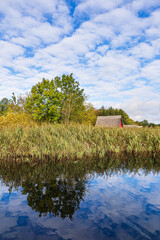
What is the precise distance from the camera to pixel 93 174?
262 inches

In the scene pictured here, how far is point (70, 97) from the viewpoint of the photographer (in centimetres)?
4397

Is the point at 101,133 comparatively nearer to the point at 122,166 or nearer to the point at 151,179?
the point at 122,166

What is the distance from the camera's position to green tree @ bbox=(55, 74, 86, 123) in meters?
43.3

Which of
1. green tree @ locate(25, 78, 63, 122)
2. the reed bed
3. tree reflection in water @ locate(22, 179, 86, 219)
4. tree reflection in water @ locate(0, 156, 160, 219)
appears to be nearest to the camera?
tree reflection in water @ locate(22, 179, 86, 219)

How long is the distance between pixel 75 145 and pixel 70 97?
35089 millimetres

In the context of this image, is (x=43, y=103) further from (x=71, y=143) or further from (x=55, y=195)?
(x=55, y=195)

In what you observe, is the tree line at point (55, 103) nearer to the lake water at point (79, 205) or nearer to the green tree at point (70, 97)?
the green tree at point (70, 97)

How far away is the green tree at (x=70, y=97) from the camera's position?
4331 centimetres

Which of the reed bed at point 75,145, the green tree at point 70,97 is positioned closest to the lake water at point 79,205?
the reed bed at point 75,145

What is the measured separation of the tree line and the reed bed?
76.3 feet

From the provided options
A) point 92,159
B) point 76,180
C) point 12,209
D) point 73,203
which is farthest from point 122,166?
point 12,209

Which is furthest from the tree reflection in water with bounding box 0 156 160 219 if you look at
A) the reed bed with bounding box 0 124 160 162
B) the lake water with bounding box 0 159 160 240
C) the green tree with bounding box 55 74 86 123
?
the green tree with bounding box 55 74 86 123

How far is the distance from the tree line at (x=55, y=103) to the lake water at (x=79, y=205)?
28768 mm

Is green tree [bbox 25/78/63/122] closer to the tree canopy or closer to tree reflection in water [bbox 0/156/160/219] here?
the tree canopy
